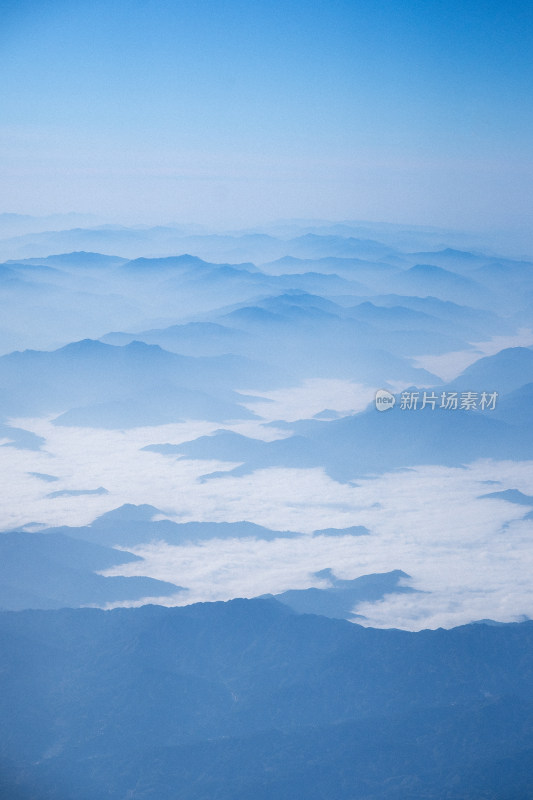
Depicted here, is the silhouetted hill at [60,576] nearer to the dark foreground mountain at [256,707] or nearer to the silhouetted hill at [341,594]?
the dark foreground mountain at [256,707]

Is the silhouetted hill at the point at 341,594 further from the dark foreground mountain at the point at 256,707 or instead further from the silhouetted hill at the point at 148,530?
the silhouetted hill at the point at 148,530

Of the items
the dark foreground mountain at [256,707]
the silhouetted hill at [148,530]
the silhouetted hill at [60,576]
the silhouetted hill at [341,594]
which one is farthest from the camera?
the silhouetted hill at [148,530]

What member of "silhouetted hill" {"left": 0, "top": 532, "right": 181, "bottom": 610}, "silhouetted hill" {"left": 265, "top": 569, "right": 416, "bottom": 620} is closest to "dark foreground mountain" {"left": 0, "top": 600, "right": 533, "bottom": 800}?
"silhouetted hill" {"left": 265, "top": 569, "right": 416, "bottom": 620}

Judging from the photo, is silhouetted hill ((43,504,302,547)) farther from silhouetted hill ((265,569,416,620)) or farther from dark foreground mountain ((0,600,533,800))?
dark foreground mountain ((0,600,533,800))

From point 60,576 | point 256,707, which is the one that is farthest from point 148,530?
point 256,707

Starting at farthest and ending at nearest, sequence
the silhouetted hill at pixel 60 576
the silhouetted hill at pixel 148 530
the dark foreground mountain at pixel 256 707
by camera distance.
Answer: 1. the silhouetted hill at pixel 148 530
2. the silhouetted hill at pixel 60 576
3. the dark foreground mountain at pixel 256 707

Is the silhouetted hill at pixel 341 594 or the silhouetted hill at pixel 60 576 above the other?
the silhouetted hill at pixel 60 576

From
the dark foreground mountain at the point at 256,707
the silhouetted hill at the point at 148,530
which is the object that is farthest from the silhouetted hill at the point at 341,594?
the silhouetted hill at the point at 148,530

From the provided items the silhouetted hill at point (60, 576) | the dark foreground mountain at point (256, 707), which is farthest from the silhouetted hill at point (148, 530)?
the dark foreground mountain at point (256, 707)

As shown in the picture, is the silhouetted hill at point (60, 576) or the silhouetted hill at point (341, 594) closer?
the silhouetted hill at point (60, 576)
